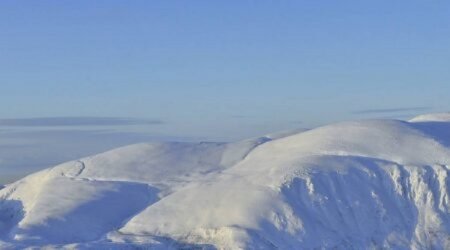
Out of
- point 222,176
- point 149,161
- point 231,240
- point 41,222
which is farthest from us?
point 149,161

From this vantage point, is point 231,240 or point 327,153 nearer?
point 231,240

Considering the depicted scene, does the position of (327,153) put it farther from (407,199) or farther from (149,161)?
(149,161)

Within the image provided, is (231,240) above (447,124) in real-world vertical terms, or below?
below

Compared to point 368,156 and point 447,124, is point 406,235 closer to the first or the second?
point 368,156

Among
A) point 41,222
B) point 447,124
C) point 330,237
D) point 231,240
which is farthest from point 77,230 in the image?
point 447,124

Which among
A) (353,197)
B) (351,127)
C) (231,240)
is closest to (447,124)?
(351,127)

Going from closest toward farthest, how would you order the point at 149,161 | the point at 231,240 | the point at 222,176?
the point at 231,240
the point at 222,176
the point at 149,161
